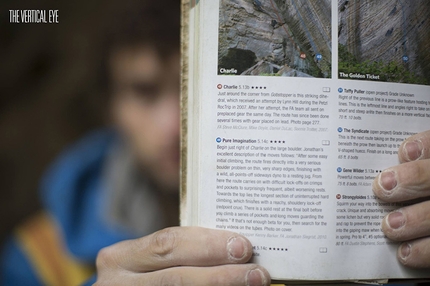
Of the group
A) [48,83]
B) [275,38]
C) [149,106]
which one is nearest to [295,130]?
[275,38]

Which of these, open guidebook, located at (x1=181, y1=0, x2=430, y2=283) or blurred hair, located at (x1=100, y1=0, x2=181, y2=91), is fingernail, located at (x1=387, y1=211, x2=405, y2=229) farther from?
blurred hair, located at (x1=100, y1=0, x2=181, y2=91)

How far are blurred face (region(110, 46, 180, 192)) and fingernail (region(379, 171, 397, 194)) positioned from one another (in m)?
0.39

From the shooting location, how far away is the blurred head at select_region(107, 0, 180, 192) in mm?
642

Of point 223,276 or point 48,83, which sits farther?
point 48,83

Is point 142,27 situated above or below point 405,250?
above

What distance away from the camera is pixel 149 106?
0.65m

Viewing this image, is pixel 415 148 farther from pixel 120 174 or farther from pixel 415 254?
pixel 120 174

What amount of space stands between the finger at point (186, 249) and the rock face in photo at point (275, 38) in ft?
0.70

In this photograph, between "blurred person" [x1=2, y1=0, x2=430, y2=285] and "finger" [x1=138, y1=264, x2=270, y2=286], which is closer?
"finger" [x1=138, y1=264, x2=270, y2=286]

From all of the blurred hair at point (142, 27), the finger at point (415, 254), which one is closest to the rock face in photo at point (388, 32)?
the finger at point (415, 254)

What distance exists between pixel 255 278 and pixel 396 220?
193mm

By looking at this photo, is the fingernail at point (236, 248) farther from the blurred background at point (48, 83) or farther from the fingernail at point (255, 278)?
the blurred background at point (48, 83)

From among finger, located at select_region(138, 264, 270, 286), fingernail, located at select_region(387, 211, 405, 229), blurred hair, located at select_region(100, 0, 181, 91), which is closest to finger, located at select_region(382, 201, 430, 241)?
fingernail, located at select_region(387, 211, 405, 229)

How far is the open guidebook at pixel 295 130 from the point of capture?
391 millimetres
